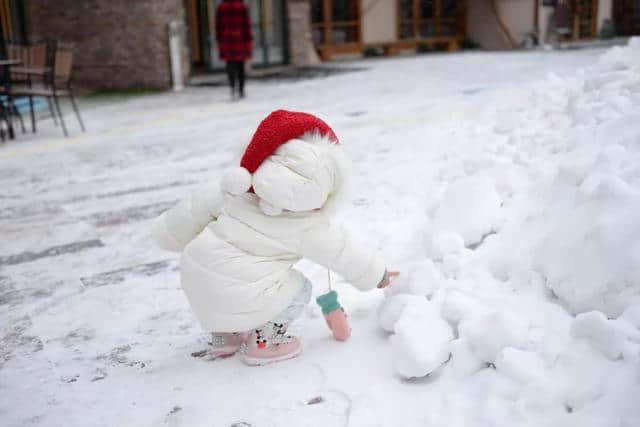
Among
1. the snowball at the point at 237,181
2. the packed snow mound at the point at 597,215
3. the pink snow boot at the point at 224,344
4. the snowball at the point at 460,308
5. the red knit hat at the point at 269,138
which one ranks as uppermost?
the red knit hat at the point at 269,138

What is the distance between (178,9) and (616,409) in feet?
43.4

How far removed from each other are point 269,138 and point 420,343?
2.73 ft

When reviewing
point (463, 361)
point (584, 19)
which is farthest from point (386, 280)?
point (584, 19)

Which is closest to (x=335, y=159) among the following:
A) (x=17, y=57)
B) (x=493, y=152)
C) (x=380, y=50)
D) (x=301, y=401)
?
(x=301, y=401)

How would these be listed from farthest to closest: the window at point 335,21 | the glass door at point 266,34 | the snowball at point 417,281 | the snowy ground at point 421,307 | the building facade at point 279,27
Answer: the window at point 335,21 < the glass door at point 266,34 < the building facade at point 279,27 < the snowball at point 417,281 < the snowy ground at point 421,307

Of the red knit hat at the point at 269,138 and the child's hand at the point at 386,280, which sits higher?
the red knit hat at the point at 269,138

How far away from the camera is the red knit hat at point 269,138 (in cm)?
219

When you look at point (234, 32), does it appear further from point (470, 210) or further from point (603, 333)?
point (603, 333)

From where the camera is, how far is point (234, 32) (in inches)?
410

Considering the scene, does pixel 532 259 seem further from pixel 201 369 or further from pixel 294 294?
pixel 201 369

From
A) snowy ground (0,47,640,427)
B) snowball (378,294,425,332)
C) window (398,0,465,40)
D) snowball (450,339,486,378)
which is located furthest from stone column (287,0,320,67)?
snowball (450,339,486,378)

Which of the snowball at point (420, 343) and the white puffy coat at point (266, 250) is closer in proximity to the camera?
the snowball at point (420, 343)

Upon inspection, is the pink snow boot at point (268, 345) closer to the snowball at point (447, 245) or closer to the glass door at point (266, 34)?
the snowball at point (447, 245)

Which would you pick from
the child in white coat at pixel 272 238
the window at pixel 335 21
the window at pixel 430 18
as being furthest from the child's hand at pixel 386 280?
the window at pixel 430 18
